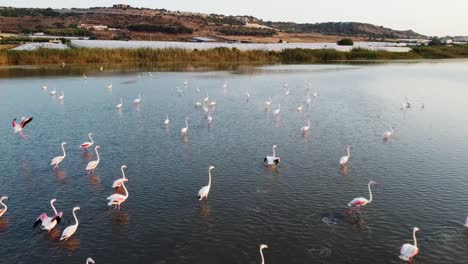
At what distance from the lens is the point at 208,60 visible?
79188mm

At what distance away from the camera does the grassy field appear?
68562 millimetres

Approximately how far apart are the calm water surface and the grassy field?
32.3 meters

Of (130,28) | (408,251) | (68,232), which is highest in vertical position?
(408,251)

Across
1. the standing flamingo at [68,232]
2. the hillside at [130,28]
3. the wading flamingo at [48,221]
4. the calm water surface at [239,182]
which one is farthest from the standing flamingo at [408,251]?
the hillside at [130,28]

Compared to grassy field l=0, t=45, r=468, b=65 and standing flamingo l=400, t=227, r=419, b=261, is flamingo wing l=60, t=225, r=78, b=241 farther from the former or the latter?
grassy field l=0, t=45, r=468, b=65

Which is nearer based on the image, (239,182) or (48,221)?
(48,221)

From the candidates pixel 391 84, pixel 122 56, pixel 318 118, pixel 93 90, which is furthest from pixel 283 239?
pixel 122 56

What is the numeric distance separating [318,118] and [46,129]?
1821 centimetres

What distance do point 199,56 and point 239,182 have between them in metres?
61.6

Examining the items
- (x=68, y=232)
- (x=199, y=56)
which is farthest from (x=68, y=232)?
(x=199, y=56)

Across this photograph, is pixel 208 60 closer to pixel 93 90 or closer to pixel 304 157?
pixel 93 90

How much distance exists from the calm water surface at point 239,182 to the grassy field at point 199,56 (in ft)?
106

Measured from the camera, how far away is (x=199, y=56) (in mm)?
78625

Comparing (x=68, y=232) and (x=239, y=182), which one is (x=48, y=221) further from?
Answer: (x=239, y=182)
